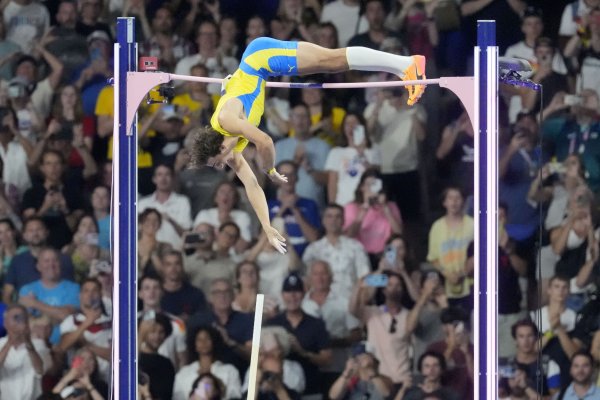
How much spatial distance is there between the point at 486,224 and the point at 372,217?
4.11 m

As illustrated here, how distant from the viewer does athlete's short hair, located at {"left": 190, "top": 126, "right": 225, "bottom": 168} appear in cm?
1236

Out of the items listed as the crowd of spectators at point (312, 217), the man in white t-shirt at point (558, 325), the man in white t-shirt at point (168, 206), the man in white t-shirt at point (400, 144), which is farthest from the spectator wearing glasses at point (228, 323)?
the man in white t-shirt at point (558, 325)

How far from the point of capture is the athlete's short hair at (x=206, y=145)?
12.4 meters

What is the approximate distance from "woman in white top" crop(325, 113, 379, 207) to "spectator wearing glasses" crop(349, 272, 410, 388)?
109cm

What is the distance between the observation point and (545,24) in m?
16.6

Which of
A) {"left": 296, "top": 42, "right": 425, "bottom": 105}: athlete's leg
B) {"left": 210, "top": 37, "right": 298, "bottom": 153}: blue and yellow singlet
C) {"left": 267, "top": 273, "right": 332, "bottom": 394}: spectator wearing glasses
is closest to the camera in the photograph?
{"left": 210, "top": 37, "right": 298, "bottom": 153}: blue and yellow singlet

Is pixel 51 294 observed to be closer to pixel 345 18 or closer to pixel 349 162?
pixel 349 162

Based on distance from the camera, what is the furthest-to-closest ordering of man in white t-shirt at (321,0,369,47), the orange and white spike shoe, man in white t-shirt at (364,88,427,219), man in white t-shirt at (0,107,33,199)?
1. man in white t-shirt at (321,0,369,47)
2. man in white t-shirt at (0,107,33,199)
3. man in white t-shirt at (364,88,427,219)
4. the orange and white spike shoe

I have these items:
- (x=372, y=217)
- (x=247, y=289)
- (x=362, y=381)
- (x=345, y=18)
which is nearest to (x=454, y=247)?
(x=372, y=217)

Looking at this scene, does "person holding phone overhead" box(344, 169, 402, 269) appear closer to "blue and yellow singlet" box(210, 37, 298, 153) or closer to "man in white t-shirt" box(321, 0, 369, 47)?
"man in white t-shirt" box(321, 0, 369, 47)

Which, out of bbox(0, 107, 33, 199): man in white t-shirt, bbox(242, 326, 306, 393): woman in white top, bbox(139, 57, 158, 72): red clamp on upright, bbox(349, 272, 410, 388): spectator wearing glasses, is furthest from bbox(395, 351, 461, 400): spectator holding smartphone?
bbox(0, 107, 33, 199): man in white t-shirt

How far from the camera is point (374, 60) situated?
41.7 ft

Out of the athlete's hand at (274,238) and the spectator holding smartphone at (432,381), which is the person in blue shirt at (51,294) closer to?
the spectator holding smartphone at (432,381)

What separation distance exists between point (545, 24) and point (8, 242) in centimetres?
597
